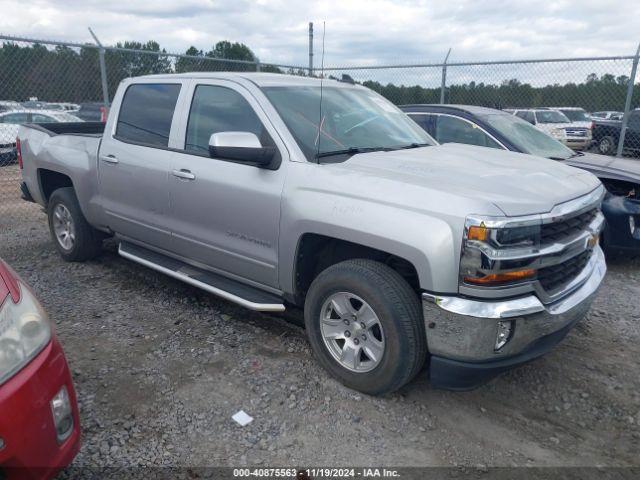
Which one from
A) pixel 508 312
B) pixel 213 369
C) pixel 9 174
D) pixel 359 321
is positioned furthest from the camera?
pixel 9 174

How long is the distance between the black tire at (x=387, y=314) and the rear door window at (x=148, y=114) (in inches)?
79.0

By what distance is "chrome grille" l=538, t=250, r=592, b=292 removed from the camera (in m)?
2.88

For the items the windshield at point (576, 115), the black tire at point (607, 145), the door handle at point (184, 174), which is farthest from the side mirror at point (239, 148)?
the windshield at point (576, 115)

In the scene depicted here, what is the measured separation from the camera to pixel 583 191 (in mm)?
3229

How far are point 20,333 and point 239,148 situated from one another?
5.55 ft

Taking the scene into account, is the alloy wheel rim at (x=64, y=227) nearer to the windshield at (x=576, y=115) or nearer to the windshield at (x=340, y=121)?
the windshield at (x=340, y=121)

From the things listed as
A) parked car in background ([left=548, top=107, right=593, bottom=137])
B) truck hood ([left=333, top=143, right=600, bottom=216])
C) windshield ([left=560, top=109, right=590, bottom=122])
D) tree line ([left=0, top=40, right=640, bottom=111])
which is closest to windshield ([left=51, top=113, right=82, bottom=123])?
tree line ([left=0, top=40, right=640, bottom=111])

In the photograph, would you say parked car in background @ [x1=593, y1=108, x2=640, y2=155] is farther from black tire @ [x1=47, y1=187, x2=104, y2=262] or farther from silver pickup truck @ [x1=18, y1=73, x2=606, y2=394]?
black tire @ [x1=47, y1=187, x2=104, y2=262]

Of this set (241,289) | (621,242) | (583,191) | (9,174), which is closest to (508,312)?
(583,191)

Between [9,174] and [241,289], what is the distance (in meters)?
11.1

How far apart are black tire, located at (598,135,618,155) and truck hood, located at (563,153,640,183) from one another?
10249 mm

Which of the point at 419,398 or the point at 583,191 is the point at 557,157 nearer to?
the point at 583,191

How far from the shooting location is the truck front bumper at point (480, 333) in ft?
8.73

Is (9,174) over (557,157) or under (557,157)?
under
